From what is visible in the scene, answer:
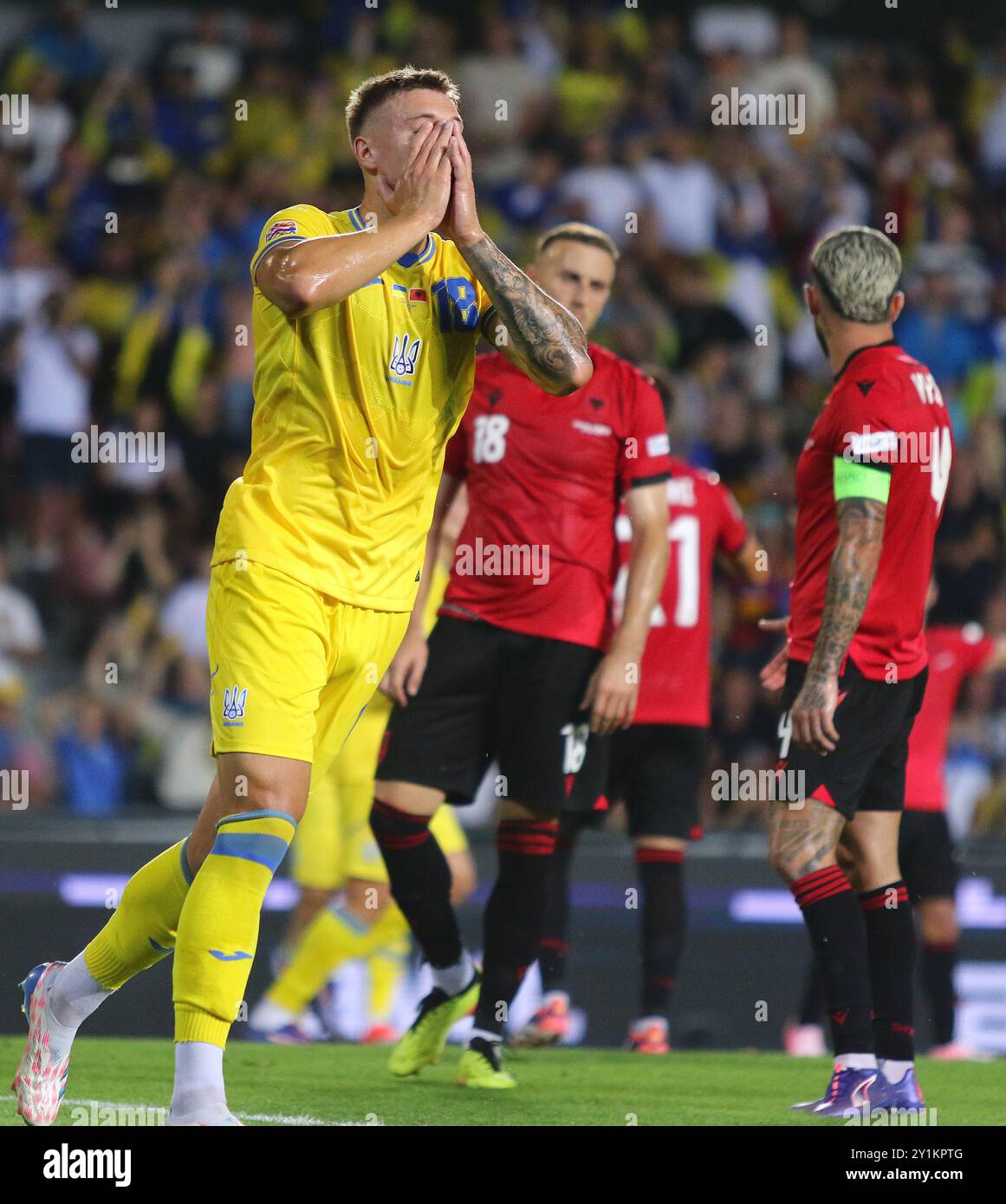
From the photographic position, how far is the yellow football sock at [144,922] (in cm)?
421

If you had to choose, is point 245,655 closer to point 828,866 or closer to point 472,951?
point 828,866

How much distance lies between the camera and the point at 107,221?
489 inches

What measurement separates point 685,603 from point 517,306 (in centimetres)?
342

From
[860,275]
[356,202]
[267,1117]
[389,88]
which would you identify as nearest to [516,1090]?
[267,1117]

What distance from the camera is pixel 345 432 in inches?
164

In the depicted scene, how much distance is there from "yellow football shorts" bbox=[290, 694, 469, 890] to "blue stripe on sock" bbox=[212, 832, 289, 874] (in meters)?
3.18

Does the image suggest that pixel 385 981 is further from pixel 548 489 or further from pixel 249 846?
pixel 249 846

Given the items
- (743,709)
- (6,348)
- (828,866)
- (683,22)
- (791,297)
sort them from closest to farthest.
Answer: (828,866)
(743,709)
(6,348)
(791,297)
(683,22)

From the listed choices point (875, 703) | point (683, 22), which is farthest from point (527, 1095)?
point (683, 22)

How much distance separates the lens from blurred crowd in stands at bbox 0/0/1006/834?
10.4 m

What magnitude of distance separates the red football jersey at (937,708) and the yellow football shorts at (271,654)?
138 inches

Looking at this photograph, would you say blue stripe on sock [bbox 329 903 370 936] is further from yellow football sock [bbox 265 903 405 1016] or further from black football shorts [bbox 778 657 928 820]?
black football shorts [bbox 778 657 928 820]

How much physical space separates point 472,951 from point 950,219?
7.93 meters
